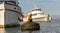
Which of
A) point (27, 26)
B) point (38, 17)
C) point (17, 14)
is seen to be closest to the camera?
point (27, 26)

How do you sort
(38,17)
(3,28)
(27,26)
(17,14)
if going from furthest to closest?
(38,17)
(17,14)
(3,28)
(27,26)

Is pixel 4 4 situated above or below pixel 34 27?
above

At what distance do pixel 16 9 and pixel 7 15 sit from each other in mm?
2575

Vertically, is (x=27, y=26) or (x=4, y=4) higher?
(x=4, y=4)

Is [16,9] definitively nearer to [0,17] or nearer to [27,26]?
[0,17]

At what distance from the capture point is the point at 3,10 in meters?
54.9

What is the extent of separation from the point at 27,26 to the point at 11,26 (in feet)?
27.3

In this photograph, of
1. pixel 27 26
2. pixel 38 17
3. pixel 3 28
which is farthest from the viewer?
pixel 38 17

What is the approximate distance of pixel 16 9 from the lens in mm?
56875

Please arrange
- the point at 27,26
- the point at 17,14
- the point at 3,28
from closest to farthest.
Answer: the point at 27,26
the point at 3,28
the point at 17,14

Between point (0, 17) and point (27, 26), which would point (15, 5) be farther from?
point (27, 26)

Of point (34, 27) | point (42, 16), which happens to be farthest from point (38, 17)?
point (34, 27)

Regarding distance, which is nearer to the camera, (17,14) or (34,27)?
(34,27)

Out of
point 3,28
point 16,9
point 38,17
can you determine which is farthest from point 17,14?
point 38,17
